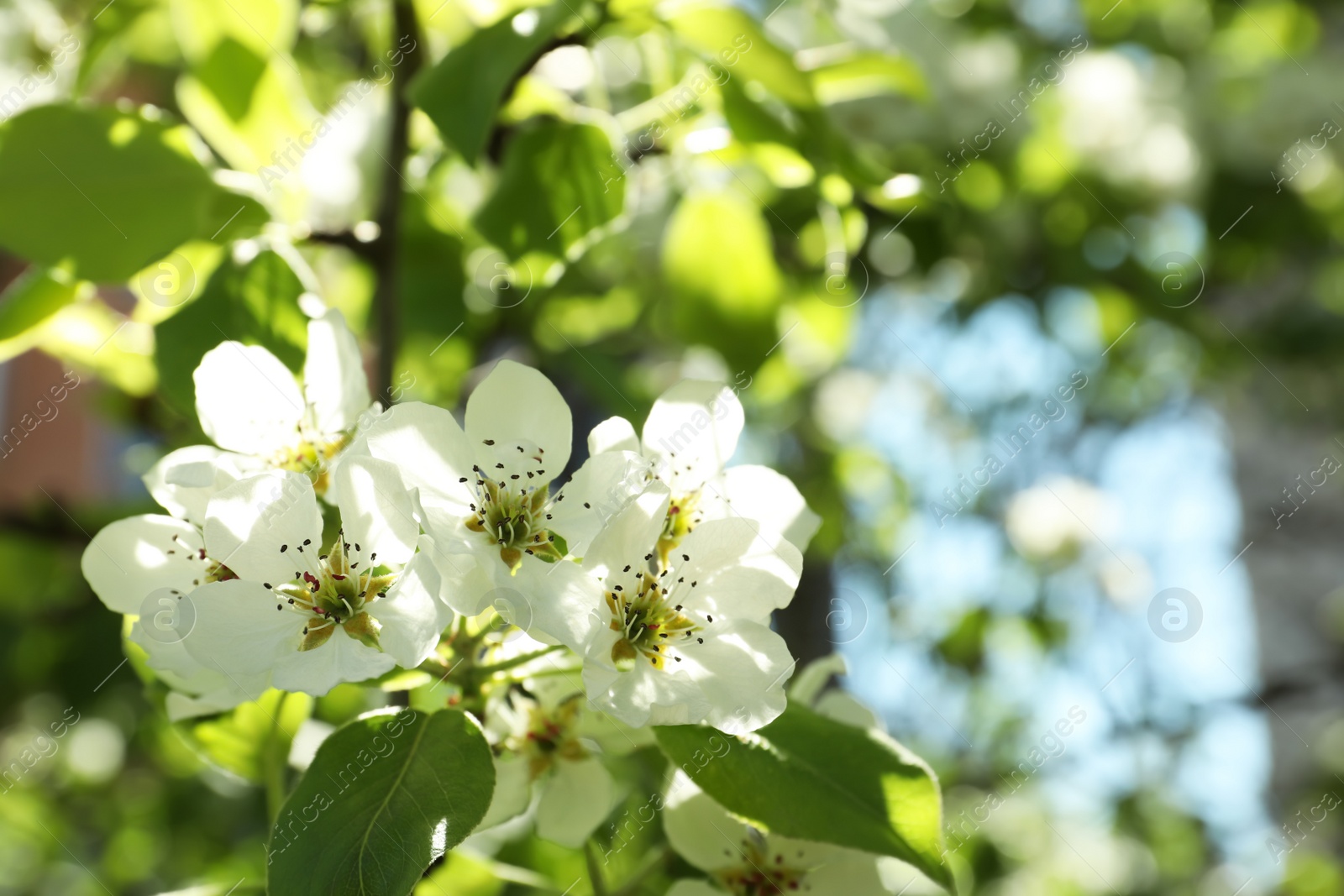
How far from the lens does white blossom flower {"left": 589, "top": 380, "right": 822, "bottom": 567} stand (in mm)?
710

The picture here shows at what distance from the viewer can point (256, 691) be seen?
2.12 ft

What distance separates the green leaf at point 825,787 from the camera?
0.66m

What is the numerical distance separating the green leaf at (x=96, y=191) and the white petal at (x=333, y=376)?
22cm

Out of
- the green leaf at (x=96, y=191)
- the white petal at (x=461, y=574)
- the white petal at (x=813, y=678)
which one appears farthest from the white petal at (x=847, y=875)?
the green leaf at (x=96, y=191)

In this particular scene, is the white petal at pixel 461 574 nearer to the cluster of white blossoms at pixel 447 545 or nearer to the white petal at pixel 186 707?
the cluster of white blossoms at pixel 447 545

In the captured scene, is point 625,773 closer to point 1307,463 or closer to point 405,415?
point 405,415

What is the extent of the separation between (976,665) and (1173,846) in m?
0.81

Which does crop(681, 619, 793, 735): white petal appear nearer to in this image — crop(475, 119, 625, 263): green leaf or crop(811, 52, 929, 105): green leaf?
crop(475, 119, 625, 263): green leaf

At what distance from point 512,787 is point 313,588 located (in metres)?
0.23

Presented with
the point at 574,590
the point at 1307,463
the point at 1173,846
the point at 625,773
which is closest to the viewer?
the point at 574,590

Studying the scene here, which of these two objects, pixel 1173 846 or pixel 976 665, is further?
pixel 1173 846

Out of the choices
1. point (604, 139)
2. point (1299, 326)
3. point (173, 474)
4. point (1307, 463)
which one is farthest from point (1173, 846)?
point (173, 474)

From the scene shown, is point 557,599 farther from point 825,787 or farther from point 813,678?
point 813,678

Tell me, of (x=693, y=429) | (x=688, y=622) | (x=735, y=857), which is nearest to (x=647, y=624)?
(x=688, y=622)
